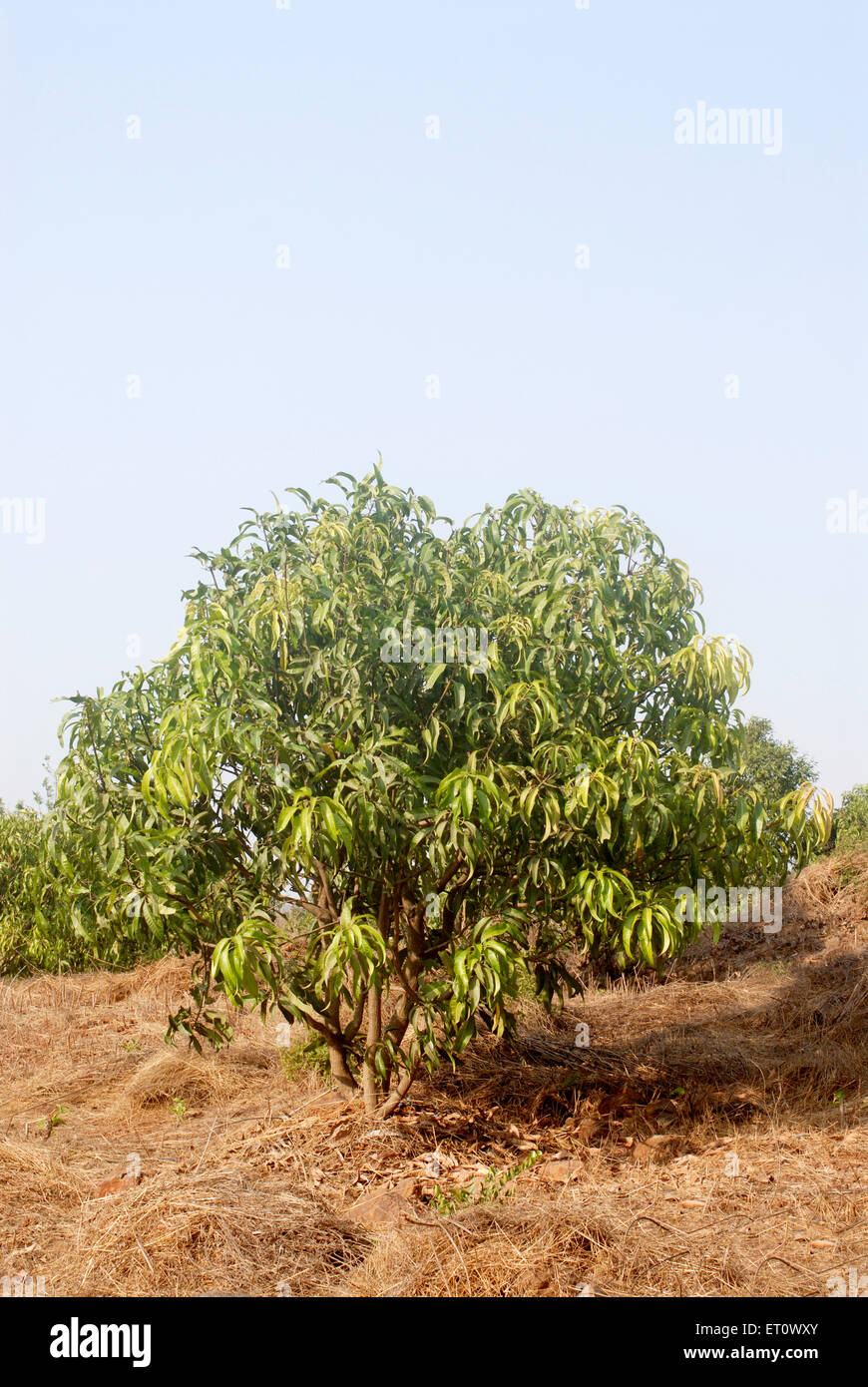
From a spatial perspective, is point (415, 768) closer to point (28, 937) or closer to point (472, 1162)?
point (472, 1162)

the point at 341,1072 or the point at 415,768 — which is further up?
the point at 415,768

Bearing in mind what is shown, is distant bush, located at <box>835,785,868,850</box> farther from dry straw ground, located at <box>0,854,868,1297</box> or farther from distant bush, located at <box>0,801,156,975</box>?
distant bush, located at <box>0,801,156,975</box>

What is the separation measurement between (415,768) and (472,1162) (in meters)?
2.35

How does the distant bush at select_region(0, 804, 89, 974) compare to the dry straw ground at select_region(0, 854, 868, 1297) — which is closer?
the dry straw ground at select_region(0, 854, 868, 1297)

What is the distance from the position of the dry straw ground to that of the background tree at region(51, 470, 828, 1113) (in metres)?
0.72

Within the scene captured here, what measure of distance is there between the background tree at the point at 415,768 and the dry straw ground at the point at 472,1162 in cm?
72

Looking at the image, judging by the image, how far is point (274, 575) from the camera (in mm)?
5562

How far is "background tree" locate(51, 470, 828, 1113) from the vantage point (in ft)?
16.9

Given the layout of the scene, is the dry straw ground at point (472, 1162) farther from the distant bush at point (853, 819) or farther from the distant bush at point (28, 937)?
the distant bush at point (853, 819)

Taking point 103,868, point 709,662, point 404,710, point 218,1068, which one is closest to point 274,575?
point 404,710

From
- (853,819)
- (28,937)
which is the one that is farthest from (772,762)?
(28,937)

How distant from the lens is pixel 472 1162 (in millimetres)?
6195

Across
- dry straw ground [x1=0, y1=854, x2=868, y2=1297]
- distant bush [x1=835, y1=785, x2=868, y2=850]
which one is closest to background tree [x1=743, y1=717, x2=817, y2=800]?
distant bush [x1=835, y1=785, x2=868, y2=850]
